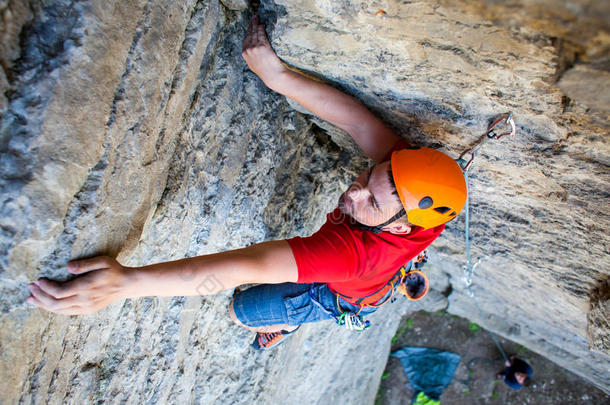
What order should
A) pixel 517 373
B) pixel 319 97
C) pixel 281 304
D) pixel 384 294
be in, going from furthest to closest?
pixel 517 373
pixel 281 304
pixel 384 294
pixel 319 97

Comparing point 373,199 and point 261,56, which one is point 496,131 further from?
point 261,56

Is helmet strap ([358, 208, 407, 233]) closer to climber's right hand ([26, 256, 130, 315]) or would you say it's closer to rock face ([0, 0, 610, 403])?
rock face ([0, 0, 610, 403])

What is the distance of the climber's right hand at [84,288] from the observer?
138cm

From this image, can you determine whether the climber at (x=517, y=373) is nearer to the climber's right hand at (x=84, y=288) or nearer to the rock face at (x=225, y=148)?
the rock face at (x=225, y=148)

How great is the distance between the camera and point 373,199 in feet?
6.59

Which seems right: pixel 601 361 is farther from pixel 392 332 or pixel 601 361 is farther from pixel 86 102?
pixel 86 102

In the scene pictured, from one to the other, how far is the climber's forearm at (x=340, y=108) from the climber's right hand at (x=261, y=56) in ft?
0.07

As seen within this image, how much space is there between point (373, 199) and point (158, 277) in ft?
3.44

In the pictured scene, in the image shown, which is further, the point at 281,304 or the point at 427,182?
the point at 281,304

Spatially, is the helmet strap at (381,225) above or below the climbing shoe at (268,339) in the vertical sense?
above

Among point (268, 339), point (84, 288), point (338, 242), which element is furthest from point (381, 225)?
point (268, 339)

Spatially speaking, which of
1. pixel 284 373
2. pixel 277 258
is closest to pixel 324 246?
pixel 277 258

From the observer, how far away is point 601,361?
390 centimetres

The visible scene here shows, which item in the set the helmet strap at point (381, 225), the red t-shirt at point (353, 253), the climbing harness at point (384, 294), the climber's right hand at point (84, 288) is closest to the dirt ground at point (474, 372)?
the climbing harness at point (384, 294)
